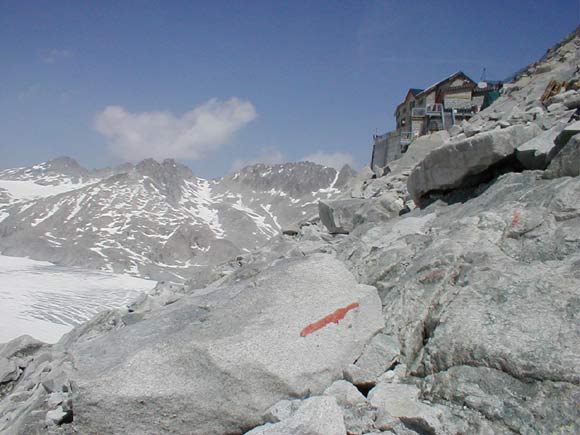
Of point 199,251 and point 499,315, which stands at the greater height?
point 199,251

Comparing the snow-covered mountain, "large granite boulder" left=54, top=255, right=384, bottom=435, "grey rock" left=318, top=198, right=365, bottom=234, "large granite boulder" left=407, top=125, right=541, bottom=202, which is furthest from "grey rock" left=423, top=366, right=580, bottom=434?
the snow-covered mountain

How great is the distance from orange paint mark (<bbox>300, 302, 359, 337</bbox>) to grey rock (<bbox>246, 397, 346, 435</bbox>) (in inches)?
50.1

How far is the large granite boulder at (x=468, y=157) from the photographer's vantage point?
31.7 ft

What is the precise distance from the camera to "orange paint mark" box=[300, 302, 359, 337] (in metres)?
5.88

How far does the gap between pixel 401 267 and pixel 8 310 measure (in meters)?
55.0

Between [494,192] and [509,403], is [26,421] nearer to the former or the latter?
[509,403]

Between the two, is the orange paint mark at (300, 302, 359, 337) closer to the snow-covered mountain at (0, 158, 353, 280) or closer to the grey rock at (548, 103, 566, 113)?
the grey rock at (548, 103, 566, 113)

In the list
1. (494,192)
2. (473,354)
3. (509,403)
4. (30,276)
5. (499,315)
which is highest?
(30,276)

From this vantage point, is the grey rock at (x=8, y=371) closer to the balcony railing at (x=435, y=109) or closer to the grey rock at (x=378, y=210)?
the grey rock at (x=378, y=210)

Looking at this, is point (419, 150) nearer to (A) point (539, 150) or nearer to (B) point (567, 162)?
(A) point (539, 150)

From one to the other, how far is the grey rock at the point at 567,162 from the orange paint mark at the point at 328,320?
490 cm

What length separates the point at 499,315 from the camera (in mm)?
5441

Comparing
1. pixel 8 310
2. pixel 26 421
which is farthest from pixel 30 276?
pixel 26 421

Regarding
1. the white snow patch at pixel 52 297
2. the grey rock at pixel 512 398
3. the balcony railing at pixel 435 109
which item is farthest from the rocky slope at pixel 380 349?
the balcony railing at pixel 435 109
